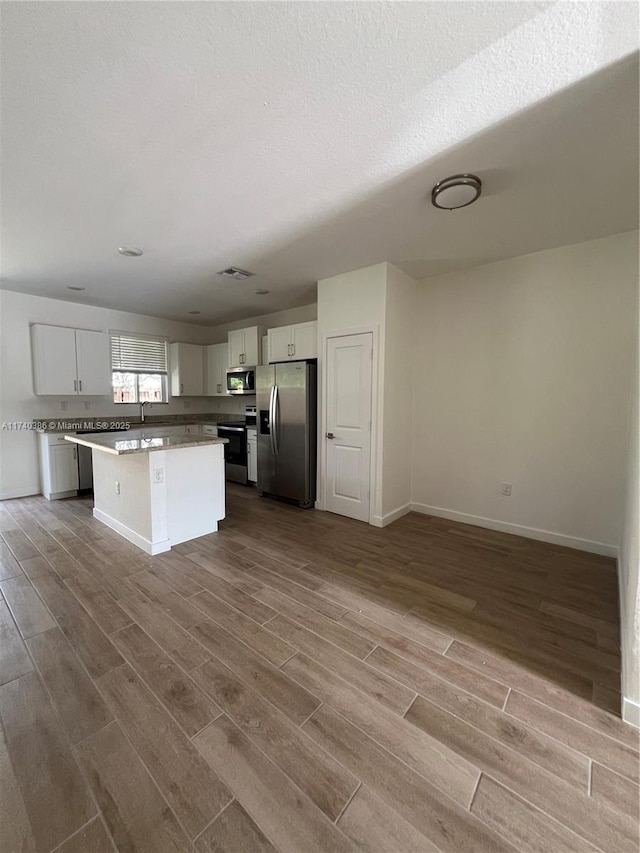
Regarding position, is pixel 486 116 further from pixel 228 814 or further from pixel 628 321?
pixel 228 814

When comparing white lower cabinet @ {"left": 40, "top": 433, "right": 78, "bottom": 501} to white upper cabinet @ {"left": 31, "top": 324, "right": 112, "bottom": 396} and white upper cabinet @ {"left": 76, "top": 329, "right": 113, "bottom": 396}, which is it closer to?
white upper cabinet @ {"left": 31, "top": 324, "right": 112, "bottom": 396}

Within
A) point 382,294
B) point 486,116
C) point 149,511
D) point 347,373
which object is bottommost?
point 149,511

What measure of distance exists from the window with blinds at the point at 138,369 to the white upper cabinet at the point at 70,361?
243mm

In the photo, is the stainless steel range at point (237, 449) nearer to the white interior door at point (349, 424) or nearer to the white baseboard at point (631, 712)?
the white interior door at point (349, 424)

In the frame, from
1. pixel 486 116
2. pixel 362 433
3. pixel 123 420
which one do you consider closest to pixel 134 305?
pixel 123 420

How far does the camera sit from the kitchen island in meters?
2.89

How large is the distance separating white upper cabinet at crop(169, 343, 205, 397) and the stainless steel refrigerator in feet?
7.10

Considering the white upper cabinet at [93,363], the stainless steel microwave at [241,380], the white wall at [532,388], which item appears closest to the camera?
the white wall at [532,388]

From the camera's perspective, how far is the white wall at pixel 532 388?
9.30 feet

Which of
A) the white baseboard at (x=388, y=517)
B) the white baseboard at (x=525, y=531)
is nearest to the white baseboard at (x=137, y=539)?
the white baseboard at (x=388, y=517)

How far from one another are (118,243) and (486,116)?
2.95 meters

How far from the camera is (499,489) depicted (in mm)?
3434

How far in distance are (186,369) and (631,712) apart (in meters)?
6.27

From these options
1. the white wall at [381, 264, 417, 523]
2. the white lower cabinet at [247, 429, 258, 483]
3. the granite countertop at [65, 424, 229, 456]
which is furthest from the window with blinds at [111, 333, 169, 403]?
the white wall at [381, 264, 417, 523]
